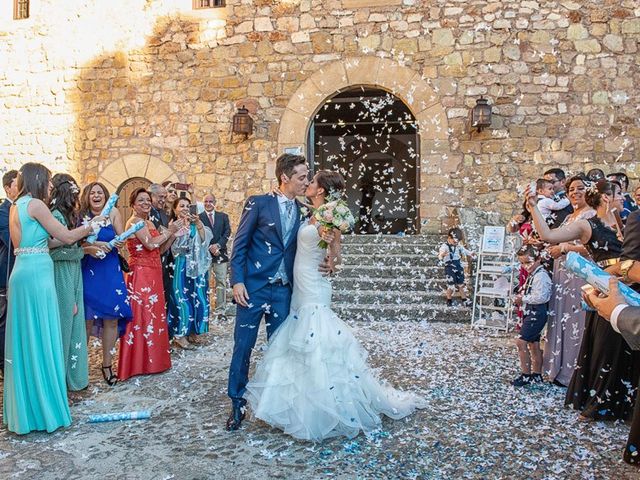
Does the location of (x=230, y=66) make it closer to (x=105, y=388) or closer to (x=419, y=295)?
(x=419, y=295)

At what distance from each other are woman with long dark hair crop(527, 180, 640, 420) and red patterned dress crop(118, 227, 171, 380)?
3.51 m

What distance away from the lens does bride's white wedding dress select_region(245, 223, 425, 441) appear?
3.37m

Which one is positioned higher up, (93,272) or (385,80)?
(385,80)

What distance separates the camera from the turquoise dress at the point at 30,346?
3549mm

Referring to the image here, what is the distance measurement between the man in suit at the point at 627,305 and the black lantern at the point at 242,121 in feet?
24.5

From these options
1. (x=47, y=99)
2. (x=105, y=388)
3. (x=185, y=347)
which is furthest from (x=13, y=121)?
(x=105, y=388)

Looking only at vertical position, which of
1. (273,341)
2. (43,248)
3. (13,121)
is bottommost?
(273,341)

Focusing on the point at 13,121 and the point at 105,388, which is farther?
the point at 13,121

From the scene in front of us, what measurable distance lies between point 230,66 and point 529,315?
7.46m

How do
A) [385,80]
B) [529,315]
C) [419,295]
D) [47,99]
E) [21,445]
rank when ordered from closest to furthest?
1. [21,445]
2. [529,315]
3. [419,295]
4. [385,80]
5. [47,99]

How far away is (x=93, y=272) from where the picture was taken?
4.66m

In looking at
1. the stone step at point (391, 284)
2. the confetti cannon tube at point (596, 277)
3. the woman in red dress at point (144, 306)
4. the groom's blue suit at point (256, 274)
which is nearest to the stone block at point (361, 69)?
the stone step at point (391, 284)

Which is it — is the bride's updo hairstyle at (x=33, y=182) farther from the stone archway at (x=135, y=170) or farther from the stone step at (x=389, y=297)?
the stone archway at (x=135, y=170)

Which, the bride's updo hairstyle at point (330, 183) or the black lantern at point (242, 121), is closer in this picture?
the bride's updo hairstyle at point (330, 183)
